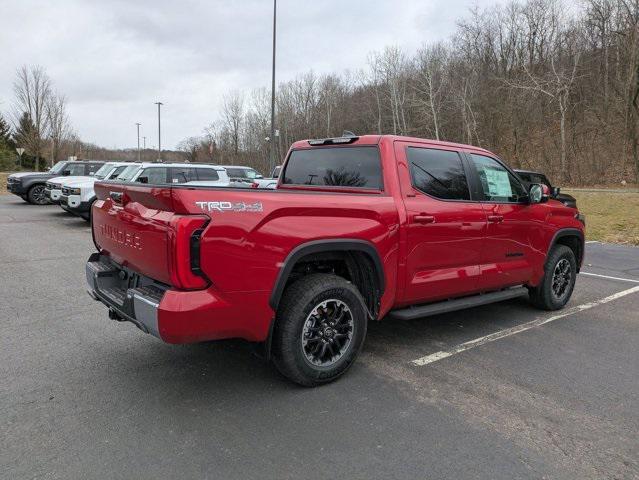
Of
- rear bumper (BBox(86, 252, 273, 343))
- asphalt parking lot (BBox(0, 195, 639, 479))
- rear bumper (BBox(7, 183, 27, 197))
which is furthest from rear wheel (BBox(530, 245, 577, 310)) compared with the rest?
rear bumper (BBox(7, 183, 27, 197))

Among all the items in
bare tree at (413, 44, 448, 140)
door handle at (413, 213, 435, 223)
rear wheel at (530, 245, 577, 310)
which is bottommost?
rear wheel at (530, 245, 577, 310)

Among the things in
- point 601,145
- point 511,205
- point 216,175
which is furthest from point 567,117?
point 511,205

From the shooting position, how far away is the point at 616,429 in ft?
10.2

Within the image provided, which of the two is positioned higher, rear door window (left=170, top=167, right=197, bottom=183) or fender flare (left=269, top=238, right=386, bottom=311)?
rear door window (left=170, top=167, right=197, bottom=183)

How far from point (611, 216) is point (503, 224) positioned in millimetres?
13257

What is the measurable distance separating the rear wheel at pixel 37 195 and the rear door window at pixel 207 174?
9920 mm

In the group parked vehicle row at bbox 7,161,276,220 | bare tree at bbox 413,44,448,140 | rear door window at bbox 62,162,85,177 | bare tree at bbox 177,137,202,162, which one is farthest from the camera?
bare tree at bbox 177,137,202,162

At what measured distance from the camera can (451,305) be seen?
450cm

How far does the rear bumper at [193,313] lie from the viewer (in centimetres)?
295

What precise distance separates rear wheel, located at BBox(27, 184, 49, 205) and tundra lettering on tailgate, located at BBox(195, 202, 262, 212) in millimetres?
19965

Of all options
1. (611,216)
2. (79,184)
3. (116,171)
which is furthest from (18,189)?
(611,216)

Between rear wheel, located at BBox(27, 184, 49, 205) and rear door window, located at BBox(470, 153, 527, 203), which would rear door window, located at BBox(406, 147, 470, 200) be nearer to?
rear door window, located at BBox(470, 153, 527, 203)

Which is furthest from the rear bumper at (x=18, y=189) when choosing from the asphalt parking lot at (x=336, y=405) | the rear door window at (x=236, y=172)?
the asphalt parking lot at (x=336, y=405)

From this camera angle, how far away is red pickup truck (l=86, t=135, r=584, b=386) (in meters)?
3.02
